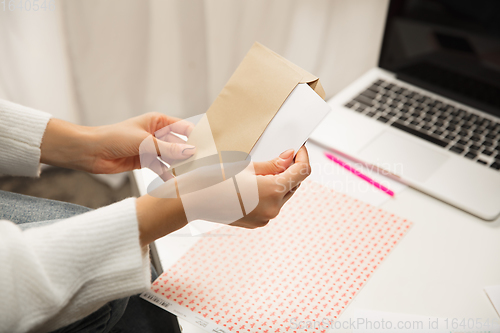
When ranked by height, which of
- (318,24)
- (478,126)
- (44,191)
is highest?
(318,24)

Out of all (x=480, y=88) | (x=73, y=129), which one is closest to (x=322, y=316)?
(x=73, y=129)

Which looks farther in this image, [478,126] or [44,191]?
[44,191]

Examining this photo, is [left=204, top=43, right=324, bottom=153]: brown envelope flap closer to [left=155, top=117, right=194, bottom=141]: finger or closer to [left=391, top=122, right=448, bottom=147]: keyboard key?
[left=155, top=117, right=194, bottom=141]: finger

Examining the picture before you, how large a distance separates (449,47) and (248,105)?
0.55 m

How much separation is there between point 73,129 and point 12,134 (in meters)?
0.09

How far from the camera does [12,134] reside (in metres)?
0.58

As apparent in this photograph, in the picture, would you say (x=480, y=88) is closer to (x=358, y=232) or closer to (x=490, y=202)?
(x=490, y=202)

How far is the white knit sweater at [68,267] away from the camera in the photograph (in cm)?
40

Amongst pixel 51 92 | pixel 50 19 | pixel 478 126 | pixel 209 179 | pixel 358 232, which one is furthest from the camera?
pixel 51 92

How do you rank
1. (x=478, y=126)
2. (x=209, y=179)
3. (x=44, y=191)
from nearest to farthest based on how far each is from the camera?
(x=209, y=179), (x=478, y=126), (x=44, y=191)

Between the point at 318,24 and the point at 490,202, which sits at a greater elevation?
the point at 318,24

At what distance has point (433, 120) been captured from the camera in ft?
2.71

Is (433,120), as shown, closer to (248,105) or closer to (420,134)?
(420,134)

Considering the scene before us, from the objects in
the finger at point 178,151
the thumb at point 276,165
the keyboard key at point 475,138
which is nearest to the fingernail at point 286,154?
the thumb at point 276,165
